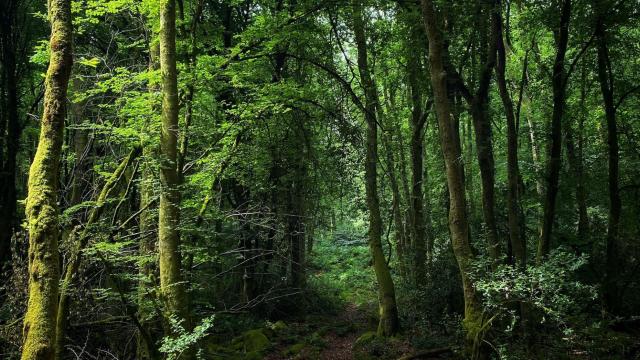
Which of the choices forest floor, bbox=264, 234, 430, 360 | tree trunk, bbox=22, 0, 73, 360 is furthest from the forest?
forest floor, bbox=264, 234, 430, 360

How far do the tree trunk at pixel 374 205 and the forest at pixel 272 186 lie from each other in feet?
0.18

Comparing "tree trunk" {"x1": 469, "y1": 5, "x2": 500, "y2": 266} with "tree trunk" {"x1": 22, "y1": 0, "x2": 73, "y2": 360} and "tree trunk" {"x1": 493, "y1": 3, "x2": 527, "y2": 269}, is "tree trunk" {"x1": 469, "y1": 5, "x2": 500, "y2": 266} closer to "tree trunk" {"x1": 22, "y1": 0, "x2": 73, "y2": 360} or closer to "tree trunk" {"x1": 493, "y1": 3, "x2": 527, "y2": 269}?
"tree trunk" {"x1": 493, "y1": 3, "x2": 527, "y2": 269}

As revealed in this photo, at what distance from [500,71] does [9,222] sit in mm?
11751

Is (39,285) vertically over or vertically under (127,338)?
over

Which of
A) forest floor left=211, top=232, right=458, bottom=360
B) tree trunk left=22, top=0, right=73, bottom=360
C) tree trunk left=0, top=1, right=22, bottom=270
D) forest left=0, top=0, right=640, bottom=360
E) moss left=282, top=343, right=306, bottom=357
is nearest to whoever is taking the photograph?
tree trunk left=22, top=0, right=73, bottom=360

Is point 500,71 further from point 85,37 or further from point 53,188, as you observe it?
point 85,37

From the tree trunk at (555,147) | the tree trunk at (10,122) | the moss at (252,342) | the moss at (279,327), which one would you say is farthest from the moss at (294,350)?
the tree trunk at (10,122)

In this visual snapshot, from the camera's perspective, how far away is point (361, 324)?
14.7 metres

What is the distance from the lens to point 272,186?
39.0 feet

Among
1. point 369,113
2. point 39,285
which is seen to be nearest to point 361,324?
point 369,113

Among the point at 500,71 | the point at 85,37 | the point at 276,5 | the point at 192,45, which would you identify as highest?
the point at 276,5

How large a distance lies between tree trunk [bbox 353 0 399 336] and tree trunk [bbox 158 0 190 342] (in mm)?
5677

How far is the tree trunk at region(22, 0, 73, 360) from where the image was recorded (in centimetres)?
403

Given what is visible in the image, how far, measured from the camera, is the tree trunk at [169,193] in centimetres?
643
